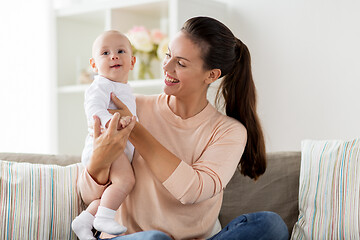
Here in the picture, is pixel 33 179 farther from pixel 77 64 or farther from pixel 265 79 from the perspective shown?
pixel 77 64

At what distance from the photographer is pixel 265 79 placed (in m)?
2.95

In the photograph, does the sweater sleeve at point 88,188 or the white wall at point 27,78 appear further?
the white wall at point 27,78

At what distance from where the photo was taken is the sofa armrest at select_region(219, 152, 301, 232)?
212 cm

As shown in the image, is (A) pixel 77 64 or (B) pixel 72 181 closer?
(B) pixel 72 181

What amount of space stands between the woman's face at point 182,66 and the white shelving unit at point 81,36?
1.30m

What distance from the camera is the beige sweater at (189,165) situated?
1741mm

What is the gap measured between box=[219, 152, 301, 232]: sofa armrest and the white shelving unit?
3.52ft

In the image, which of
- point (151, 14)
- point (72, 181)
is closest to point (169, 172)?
point (72, 181)

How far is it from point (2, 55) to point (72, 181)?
5.08 ft

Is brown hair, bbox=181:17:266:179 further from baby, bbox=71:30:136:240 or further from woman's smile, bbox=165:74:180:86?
baby, bbox=71:30:136:240

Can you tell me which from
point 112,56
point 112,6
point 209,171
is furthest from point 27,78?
point 209,171

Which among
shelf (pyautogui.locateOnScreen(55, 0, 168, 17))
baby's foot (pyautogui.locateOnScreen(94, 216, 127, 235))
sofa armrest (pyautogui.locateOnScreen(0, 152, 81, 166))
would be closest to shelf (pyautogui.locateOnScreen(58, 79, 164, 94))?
shelf (pyautogui.locateOnScreen(55, 0, 168, 17))

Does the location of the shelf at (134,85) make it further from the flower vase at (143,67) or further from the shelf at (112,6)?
the shelf at (112,6)

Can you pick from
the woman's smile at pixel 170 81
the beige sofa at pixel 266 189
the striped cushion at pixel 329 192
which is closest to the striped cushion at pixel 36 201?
the beige sofa at pixel 266 189
